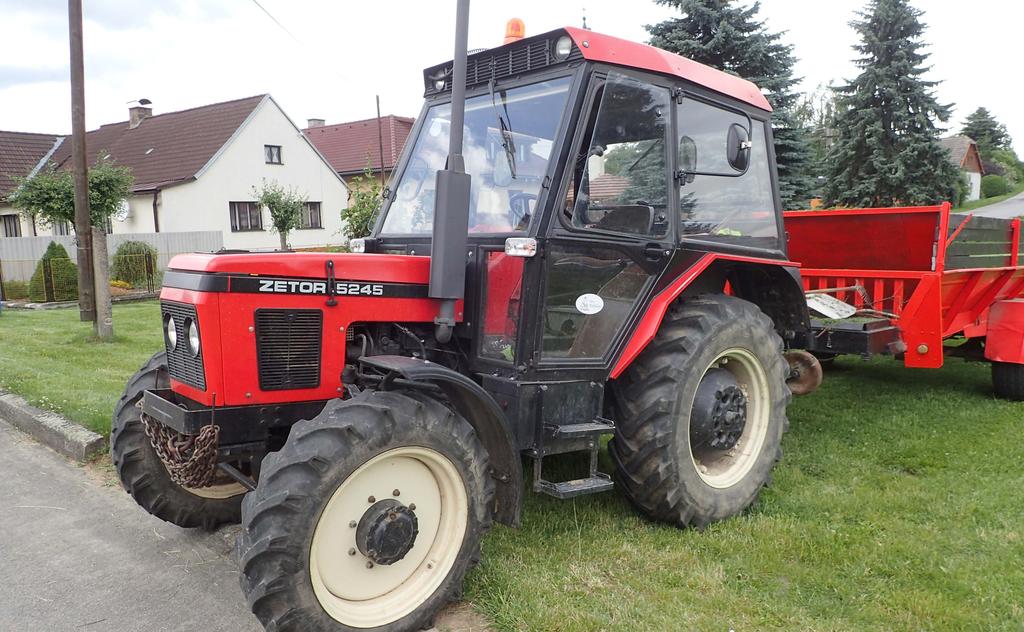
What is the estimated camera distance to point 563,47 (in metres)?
3.50

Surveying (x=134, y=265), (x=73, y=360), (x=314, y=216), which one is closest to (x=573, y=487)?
(x=73, y=360)

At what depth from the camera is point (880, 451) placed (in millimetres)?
5094

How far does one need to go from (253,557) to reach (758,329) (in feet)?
9.34

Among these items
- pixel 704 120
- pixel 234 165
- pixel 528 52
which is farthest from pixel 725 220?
pixel 234 165

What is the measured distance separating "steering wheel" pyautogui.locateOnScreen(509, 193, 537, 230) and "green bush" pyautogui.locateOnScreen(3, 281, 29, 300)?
1964 centimetres

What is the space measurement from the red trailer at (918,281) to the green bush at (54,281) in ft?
54.8

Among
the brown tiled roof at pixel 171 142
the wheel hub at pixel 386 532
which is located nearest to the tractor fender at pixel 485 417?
the wheel hub at pixel 386 532

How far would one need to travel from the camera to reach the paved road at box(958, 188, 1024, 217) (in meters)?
36.6

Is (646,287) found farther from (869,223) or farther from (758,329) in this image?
(869,223)

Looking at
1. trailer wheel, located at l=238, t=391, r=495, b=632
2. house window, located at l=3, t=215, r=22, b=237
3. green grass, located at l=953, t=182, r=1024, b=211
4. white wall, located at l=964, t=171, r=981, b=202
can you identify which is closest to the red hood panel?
trailer wheel, located at l=238, t=391, r=495, b=632

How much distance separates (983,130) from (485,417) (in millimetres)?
67964

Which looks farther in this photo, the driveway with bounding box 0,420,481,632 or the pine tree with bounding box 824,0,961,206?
the pine tree with bounding box 824,0,961,206

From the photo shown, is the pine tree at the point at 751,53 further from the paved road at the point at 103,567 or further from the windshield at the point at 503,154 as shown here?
the paved road at the point at 103,567

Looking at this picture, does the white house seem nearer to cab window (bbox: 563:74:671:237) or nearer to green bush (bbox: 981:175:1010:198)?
cab window (bbox: 563:74:671:237)
